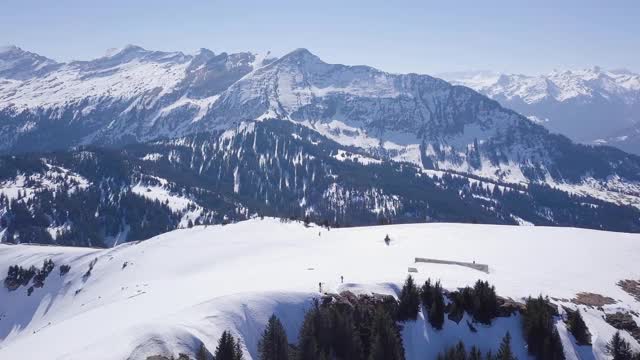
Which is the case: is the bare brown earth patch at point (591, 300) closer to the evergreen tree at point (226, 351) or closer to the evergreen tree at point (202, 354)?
the evergreen tree at point (226, 351)

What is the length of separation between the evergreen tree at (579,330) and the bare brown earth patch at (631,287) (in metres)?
18.6

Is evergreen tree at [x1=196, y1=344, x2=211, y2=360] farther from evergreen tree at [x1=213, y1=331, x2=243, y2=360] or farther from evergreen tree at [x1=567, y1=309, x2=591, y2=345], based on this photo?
evergreen tree at [x1=567, y1=309, x2=591, y2=345]

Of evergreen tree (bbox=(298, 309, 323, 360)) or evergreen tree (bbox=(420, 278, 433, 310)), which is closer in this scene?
evergreen tree (bbox=(298, 309, 323, 360))

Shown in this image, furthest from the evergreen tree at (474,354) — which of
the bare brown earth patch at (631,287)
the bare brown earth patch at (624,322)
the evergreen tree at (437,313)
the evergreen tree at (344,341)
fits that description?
the bare brown earth patch at (631,287)

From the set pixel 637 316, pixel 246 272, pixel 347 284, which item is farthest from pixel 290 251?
pixel 637 316

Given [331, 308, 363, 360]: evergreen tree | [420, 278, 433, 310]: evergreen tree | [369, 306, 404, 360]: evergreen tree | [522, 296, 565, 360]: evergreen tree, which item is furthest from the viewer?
[420, 278, 433, 310]: evergreen tree

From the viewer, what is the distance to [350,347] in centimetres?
6531

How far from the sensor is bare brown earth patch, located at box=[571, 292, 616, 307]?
83875mm

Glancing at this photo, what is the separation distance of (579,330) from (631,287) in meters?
24.0

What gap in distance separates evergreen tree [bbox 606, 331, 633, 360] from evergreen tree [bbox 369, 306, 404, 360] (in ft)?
90.7

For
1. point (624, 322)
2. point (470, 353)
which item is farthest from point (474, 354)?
point (624, 322)

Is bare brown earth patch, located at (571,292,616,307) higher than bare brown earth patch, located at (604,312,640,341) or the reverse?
higher

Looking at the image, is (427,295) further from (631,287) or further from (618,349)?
(631,287)

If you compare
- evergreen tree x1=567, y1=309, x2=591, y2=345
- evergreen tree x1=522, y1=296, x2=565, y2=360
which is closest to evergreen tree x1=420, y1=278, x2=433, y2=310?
evergreen tree x1=522, y1=296, x2=565, y2=360
